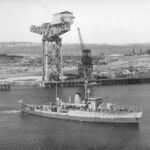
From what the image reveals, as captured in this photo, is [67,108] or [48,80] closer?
[67,108]

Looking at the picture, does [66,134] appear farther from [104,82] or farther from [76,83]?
[104,82]

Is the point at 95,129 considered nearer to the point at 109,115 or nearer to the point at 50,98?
the point at 109,115

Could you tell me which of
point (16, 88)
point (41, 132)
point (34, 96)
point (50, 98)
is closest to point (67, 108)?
point (41, 132)

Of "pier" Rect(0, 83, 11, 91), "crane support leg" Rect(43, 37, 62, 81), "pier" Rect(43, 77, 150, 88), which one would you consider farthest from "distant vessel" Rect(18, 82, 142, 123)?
"crane support leg" Rect(43, 37, 62, 81)

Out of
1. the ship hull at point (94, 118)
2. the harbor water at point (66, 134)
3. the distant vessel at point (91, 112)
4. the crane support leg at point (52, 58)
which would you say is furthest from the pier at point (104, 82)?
the ship hull at point (94, 118)

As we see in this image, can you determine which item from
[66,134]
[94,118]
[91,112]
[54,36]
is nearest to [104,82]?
[54,36]

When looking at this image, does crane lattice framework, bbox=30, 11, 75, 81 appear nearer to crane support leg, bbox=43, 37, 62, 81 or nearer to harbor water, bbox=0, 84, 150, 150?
crane support leg, bbox=43, 37, 62, 81

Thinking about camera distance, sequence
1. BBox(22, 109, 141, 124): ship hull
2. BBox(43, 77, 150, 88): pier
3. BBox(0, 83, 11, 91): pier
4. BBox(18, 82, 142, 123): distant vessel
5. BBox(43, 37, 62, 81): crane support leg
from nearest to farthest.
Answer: BBox(22, 109, 141, 124): ship hull, BBox(18, 82, 142, 123): distant vessel, BBox(0, 83, 11, 91): pier, BBox(43, 77, 150, 88): pier, BBox(43, 37, 62, 81): crane support leg
